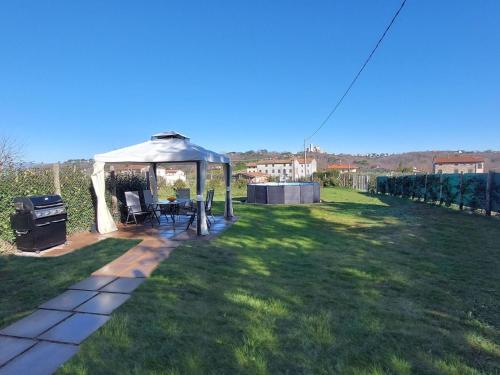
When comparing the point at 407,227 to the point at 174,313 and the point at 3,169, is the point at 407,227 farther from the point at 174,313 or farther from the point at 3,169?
the point at 3,169

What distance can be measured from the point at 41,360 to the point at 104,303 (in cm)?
112

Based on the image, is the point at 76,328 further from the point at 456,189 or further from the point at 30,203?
the point at 456,189

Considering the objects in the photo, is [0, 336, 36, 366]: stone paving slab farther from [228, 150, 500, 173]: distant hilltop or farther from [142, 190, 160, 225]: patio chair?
[228, 150, 500, 173]: distant hilltop

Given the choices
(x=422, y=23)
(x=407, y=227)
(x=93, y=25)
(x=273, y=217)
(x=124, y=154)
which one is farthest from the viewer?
(x=93, y=25)

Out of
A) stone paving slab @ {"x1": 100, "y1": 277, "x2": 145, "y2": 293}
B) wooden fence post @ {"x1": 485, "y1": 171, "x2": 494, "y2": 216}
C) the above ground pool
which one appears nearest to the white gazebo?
stone paving slab @ {"x1": 100, "y1": 277, "x2": 145, "y2": 293}

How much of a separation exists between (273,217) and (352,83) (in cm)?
666

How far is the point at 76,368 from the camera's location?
2381mm

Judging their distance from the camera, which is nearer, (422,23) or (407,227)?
(407,227)

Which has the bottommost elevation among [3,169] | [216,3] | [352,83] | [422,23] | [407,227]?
[407,227]

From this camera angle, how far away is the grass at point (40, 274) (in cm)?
356

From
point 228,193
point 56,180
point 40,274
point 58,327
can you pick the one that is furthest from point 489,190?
point 56,180

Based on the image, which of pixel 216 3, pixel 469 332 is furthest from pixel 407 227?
pixel 216 3

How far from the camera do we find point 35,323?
10.3ft

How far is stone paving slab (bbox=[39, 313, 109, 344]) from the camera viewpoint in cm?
285
